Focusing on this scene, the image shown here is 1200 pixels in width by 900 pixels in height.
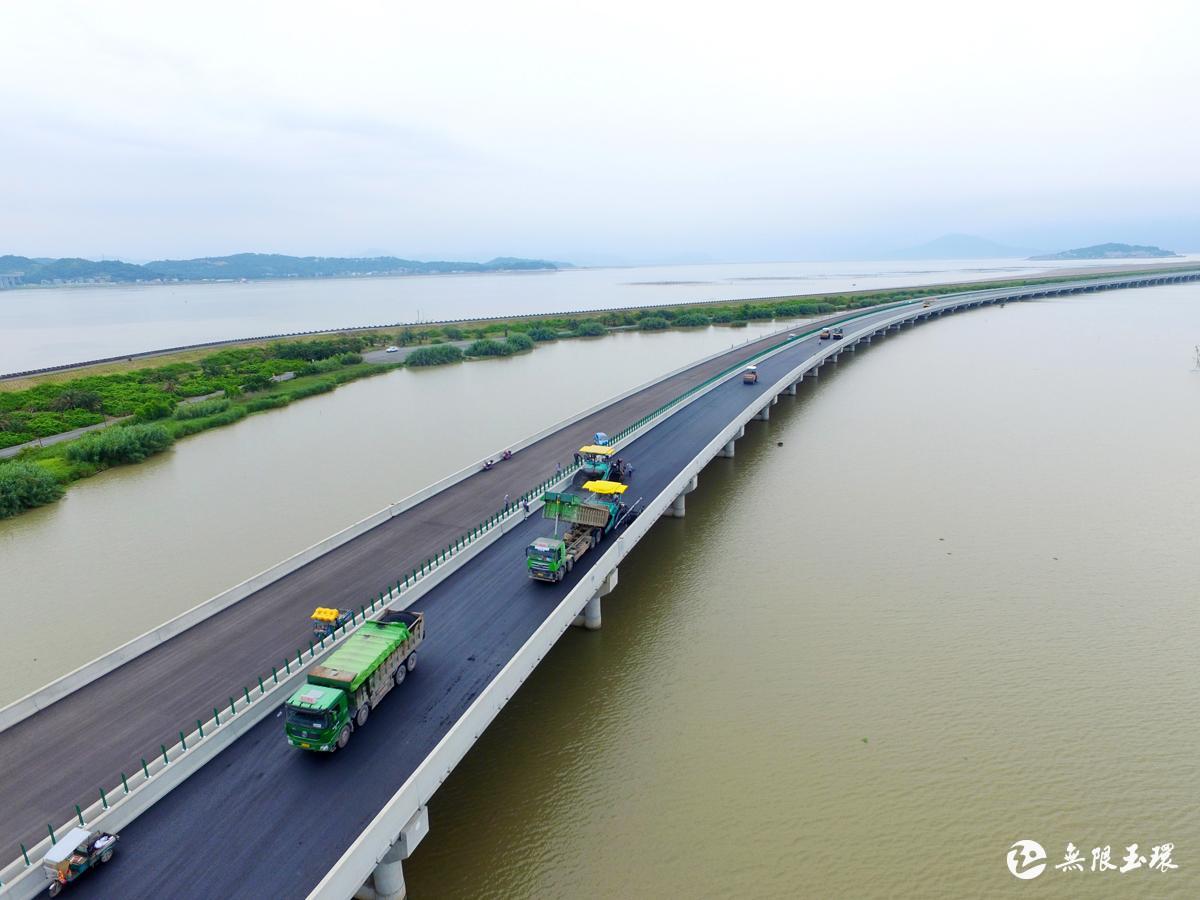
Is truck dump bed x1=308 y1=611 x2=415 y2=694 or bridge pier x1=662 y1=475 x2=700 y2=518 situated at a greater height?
truck dump bed x1=308 y1=611 x2=415 y2=694

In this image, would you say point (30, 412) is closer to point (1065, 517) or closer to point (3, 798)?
point (3, 798)

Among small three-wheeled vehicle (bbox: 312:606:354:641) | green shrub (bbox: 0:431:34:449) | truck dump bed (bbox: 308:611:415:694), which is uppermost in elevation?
green shrub (bbox: 0:431:34:449)

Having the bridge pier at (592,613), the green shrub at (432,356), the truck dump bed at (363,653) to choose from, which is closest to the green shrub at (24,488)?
the truck dump bed at (363,653)

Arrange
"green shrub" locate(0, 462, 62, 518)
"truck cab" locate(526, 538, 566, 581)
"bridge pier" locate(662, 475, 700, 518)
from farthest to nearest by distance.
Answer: "green shrub" locate(0, 462, 62, 518), "bridge pier" locate(662, 475, 700, 518), "truck cab" locate(526, 538, 566, 581)

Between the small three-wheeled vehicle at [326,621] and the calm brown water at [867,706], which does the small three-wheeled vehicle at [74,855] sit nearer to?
the calm brown water at [867,706]

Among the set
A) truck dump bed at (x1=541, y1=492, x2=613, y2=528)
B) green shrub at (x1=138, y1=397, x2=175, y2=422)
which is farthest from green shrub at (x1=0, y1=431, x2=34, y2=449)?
truck dump bed at (x1=541, y1=492, x2=613, y2=528)

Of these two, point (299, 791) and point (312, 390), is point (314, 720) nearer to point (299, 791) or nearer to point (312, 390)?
point (299, 791)

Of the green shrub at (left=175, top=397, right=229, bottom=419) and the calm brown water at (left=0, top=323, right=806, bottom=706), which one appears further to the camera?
the green shrub at (left=175, top=397, right=229, bottom=419)

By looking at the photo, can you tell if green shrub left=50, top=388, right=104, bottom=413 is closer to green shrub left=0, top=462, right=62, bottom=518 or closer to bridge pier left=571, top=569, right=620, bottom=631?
green shrub left=0, top=462, right=62, bottom=518

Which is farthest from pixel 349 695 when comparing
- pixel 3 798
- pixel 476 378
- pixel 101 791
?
pixel 476 378
